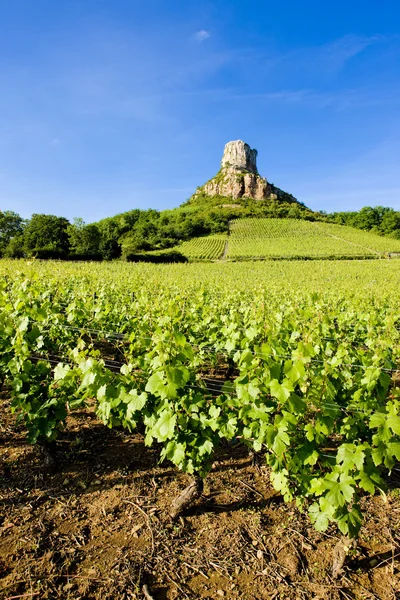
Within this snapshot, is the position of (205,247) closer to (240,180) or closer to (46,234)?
(46,234)

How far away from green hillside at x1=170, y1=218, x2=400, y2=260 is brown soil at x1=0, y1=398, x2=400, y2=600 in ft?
158

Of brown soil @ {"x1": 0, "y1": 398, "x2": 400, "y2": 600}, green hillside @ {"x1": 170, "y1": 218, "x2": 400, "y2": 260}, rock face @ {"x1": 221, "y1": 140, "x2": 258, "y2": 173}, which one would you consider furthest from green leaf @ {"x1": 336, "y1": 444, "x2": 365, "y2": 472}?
rock face @ {"x1": 221, "y1": 140, "x2": 258, "y2": 173}

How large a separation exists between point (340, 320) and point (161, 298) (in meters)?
3.70

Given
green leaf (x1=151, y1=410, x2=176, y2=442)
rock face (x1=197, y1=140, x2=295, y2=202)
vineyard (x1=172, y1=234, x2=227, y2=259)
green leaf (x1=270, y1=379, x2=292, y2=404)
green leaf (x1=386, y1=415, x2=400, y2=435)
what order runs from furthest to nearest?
1. rock face (x1=197, y1=140, x2=295, y2=202)
2. vineyard (x1=172, y1=234, x2=227, y2=259)
3. green leaf (x1=151, y1=410, x2=176, y2=442)
4. green leaf (x1=270, y1=379, x2=292, y2=404)
5. green leaf (x1=386, y1=415, x2=400, y2=435)

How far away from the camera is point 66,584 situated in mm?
2574

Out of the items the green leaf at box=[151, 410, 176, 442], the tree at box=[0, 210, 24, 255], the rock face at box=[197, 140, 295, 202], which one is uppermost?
the rock face at box=[197, 140, 295, 202]

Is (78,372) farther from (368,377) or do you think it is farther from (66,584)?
(368,377)

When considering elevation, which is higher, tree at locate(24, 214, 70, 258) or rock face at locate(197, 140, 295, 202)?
rock face at locate(197, 140, 295, 202)

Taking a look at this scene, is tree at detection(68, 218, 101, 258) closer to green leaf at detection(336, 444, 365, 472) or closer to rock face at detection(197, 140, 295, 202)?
green leaf at detection(336, 444, 365, 472)

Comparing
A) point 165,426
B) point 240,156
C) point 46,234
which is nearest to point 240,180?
point 240,156

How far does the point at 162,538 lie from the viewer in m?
3.00

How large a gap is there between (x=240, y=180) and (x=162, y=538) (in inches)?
5565

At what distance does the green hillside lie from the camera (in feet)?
179

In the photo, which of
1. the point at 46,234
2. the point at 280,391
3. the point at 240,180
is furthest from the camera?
the point at 240,180
